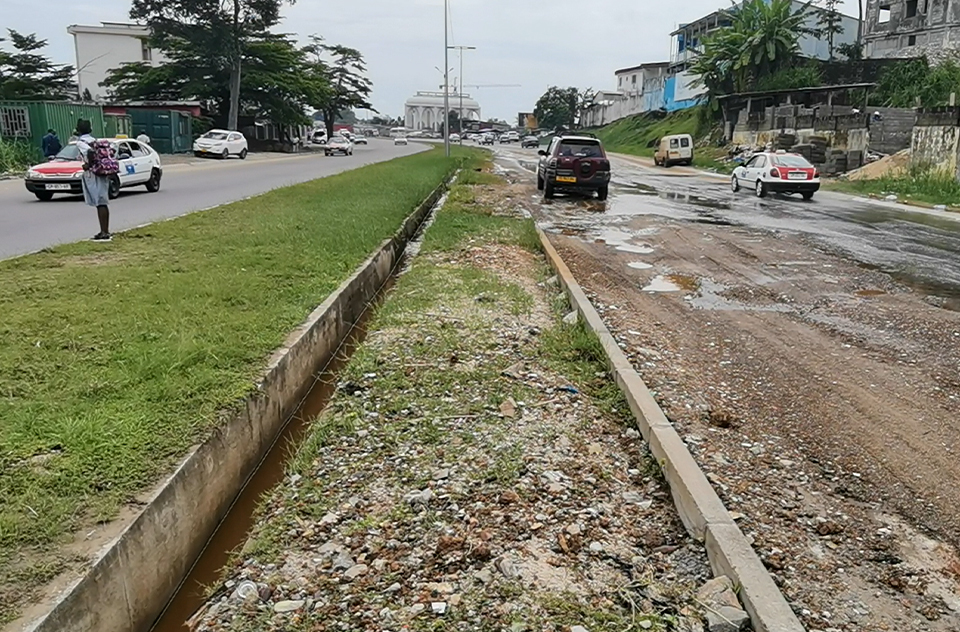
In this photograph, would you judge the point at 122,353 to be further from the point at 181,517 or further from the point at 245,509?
the point at 181,517

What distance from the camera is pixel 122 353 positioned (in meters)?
5.27

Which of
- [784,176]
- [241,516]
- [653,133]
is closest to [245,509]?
[241,516]

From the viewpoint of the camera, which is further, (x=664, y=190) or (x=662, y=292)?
(x=664, y=190)

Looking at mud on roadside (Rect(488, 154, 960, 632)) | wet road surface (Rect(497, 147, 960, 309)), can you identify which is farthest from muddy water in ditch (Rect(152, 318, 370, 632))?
wet road surface (Rect(497, 147, 960, 309))

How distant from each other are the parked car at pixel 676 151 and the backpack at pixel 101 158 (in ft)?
139

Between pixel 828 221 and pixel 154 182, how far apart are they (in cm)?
1736

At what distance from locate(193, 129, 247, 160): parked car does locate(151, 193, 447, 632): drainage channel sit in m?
39.4

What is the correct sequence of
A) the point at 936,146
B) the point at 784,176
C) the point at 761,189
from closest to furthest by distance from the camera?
the point at 784,176 < the point at 761,189 < the point at 936,146

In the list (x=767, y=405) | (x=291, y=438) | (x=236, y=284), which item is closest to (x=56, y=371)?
(x=291, y=438)

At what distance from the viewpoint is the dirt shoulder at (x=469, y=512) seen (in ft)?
10.7

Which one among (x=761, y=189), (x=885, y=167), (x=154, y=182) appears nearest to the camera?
(x=154, y=182)

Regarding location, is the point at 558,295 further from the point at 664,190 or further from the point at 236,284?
the point at 664,190

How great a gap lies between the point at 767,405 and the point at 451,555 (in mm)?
3032

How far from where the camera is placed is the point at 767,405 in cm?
557
